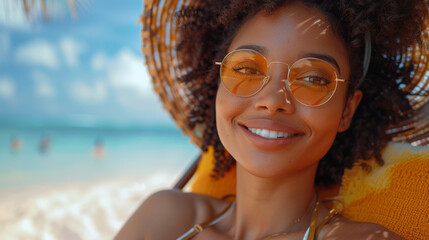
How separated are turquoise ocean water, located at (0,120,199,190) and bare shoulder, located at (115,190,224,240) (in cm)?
808

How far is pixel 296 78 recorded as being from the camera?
1.58m

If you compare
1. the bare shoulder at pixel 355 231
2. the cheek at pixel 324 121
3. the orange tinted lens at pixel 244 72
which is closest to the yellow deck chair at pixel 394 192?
the bare shoulder at pixel 355 231

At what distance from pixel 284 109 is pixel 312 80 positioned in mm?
164

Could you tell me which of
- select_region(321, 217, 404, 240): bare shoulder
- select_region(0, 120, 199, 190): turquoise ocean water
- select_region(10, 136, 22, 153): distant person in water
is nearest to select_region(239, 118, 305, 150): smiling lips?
select_region(321, 217, 404, 240): bare shoulder

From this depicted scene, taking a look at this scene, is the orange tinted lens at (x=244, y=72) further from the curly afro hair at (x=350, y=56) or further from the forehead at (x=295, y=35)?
the curly afro hair at (x=350, y=56)

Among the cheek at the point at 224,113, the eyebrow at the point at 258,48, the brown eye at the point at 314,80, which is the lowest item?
the cheek at the point at 224,113

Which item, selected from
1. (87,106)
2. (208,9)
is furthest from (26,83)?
(208,9)

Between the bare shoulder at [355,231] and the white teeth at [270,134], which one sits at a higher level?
the white teeth at [270,134]

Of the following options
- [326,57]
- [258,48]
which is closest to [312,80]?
[326,57]

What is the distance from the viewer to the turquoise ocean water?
11.0 m

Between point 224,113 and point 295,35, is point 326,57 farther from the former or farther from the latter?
point 224,113

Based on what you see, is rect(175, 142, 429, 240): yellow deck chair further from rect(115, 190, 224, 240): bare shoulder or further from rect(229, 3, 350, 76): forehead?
rect(115, 190, 224, 240): bare shoulder

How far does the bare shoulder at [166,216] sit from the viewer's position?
6.51 ft

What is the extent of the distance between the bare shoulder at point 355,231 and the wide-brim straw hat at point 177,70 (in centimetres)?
77
